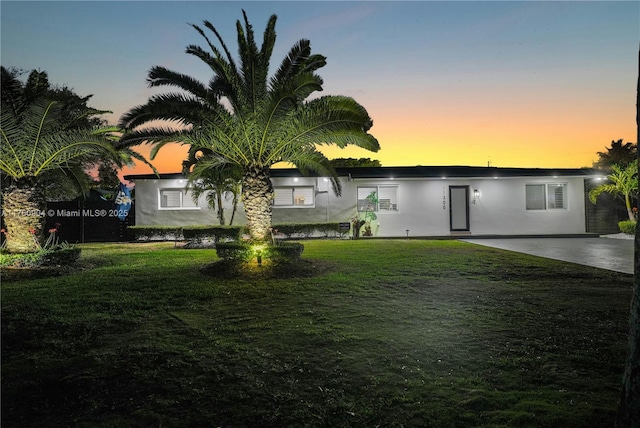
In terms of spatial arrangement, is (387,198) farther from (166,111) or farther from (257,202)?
(166,111)

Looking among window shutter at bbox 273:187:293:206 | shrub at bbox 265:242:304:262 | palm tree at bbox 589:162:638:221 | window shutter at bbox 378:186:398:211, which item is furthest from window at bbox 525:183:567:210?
shrub at bbox 265:242:304:262

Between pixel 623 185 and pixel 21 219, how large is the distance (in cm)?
2286

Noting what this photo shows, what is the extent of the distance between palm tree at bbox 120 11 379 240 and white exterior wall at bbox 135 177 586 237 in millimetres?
9160

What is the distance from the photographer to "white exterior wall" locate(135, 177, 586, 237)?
65.8ft

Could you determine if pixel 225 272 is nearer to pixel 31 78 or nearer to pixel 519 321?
pixel 519 321

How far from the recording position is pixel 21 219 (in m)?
11.0

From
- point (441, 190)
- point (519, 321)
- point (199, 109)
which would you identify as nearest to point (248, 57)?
point (199, 109)

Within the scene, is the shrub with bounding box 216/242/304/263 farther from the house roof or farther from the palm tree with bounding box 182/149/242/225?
the house roof

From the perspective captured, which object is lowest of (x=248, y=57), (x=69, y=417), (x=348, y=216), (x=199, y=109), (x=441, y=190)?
(x=69, y=417)

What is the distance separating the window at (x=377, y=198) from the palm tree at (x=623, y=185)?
30.7 feet

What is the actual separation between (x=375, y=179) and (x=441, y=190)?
337 centimetres

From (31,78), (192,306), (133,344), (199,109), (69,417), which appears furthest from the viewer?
(31,78)

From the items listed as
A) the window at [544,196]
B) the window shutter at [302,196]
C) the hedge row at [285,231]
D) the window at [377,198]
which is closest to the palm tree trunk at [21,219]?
the hedge row at [285,231]

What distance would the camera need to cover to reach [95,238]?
1945cm
